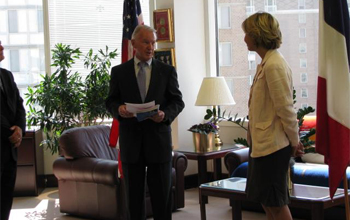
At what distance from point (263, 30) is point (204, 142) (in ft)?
10.8

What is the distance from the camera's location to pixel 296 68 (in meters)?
6.39

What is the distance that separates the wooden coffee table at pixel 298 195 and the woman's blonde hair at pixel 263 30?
137cm

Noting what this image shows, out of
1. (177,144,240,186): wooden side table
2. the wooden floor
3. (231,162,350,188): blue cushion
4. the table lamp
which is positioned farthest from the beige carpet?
the table lamp

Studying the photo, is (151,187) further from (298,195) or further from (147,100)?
(298,195)

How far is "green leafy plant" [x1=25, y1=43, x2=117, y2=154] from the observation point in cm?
662

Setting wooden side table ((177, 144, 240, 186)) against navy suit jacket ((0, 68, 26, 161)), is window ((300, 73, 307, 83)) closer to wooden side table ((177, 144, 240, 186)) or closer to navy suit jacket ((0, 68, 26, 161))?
wooden side table ((177, 144, 240, 186))

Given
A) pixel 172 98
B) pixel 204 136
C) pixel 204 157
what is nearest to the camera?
pixel 172 98

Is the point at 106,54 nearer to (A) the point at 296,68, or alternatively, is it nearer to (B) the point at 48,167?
(B) the point at 48,167

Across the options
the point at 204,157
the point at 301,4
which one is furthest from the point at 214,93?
the point at 301,4

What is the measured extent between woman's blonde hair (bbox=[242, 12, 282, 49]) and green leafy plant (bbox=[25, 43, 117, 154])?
3917mm

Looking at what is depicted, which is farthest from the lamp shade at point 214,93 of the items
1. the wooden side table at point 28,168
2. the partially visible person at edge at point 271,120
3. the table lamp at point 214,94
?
the partially visible person at edge at point 271,120

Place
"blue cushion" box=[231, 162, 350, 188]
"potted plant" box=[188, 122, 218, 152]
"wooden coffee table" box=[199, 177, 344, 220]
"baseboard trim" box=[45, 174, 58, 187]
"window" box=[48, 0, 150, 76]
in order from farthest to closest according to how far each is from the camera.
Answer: "window" box=[48, 0, 150, 76] < "baseboard trim" box=[45, 174, 58, 187] < "potted plant" box=[188, 122, 218, 152] < "blue cushion" box=[231, 162, 350, 188] < "wooden coffee table" box=[199, 177, 344, 220]

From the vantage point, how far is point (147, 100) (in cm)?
359

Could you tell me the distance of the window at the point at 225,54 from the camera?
7.01 m
